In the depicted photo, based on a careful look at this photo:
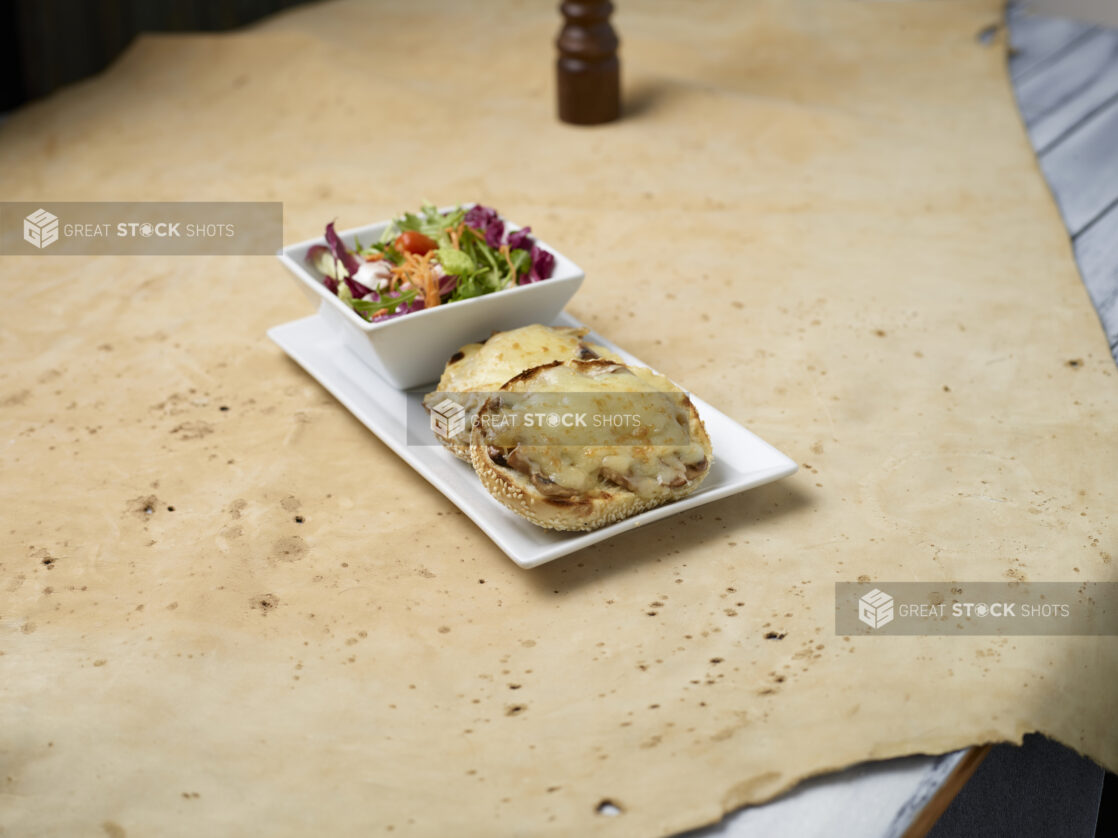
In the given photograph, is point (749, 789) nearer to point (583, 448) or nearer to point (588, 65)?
point (583, 448)

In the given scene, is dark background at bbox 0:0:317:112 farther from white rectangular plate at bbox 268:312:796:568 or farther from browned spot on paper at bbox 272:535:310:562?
browned spot on paper at bbox 272:535:310:562

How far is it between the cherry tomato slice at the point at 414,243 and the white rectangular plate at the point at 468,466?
170 millimetres

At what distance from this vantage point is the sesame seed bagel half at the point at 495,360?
4.29ft

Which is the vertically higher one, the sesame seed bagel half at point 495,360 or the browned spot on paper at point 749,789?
the sesame seed bagel half at point 495,360

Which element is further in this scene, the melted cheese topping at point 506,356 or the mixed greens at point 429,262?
the mixed greens at point 429,262

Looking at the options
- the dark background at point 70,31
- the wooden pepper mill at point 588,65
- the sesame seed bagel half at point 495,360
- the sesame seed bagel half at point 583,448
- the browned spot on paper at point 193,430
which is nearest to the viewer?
the sesame seed bagel half at point 583,448

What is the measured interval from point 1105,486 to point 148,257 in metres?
1.70

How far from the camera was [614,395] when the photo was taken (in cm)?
121

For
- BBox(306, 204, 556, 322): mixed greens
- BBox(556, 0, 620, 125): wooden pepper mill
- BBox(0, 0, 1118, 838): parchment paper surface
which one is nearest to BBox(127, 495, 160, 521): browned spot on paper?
BBox(0, 0, 1118, 838): parchment paper surface

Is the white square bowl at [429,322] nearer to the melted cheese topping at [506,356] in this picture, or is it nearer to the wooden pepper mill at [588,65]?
the melted cheese topping at [506,356]

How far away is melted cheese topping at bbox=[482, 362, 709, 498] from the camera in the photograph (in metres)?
1.16

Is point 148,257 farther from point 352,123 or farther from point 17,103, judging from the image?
point 17,103

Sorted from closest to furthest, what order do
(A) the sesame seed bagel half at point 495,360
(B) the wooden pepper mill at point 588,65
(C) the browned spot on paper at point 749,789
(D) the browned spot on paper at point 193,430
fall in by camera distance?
(C) the browned spot on paper at point 749,789, (A) the sesame seed bagel half at point 495,360, (D) the browned spot on paper at point 193,430, (B) the wooden pepper mill at point 588,65

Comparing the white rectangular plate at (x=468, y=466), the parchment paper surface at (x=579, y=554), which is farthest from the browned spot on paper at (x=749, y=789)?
the white rectangular plate at (x=468, y=466)
